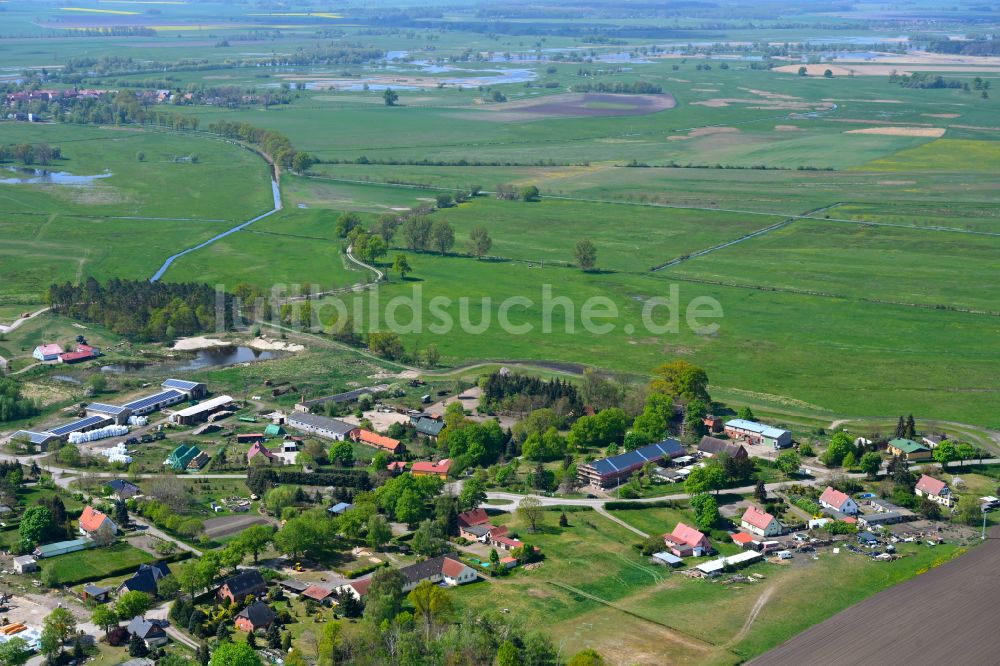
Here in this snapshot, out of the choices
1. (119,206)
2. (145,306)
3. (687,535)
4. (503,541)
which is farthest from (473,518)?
(119,206)

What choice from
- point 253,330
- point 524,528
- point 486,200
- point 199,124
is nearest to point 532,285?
point 253,330

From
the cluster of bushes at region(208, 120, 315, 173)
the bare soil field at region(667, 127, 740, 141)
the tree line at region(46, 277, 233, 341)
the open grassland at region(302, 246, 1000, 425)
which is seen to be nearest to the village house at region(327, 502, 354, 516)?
the open grassland at region(302, 246, 1000, 425)

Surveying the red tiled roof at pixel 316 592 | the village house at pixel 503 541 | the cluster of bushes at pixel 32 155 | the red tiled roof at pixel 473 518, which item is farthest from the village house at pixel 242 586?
the cluster of bushes at pixel 32 155

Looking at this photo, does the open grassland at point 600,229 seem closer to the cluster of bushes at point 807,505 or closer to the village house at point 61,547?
the cluster of bushes at point 807,505

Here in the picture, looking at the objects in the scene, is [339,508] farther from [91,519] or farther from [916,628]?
[916,628]

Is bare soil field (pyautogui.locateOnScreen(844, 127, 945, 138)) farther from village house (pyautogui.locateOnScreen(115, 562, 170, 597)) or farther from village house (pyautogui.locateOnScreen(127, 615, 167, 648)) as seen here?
village house (pyautogui.locateOnScreen(127, 615, 167, 648))

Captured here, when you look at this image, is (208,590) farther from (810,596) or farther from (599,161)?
(599,161)
